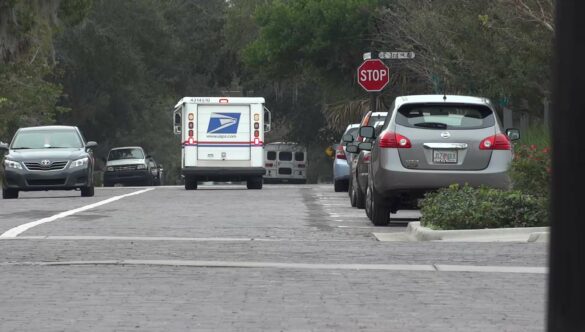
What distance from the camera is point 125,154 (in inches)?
2114

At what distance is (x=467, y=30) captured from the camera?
28922 millimetres

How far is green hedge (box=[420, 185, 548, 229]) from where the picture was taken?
16656mm

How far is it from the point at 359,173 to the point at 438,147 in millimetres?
4841

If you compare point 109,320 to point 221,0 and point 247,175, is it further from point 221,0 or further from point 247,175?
point 221,0

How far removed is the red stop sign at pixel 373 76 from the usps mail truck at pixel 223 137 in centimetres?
457

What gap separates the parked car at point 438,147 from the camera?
18250mm

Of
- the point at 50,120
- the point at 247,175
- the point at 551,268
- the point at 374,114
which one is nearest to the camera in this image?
the point at 551,268

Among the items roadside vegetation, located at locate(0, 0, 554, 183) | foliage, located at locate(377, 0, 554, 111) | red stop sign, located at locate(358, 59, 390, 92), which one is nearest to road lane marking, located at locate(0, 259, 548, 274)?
foliage, located at locate(377, 0, 554, 111)

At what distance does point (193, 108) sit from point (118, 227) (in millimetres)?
17969

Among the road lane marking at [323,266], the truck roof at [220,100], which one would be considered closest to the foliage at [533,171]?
the road lane marking at [323,266]

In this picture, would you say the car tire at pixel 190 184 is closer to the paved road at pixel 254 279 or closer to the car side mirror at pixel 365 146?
the car side mirror at pixel 365 146

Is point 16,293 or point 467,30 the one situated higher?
point 467,30

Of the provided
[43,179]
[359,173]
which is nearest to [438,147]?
[359,173]

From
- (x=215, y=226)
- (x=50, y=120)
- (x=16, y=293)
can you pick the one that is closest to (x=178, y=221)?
(x=215, y=226)
